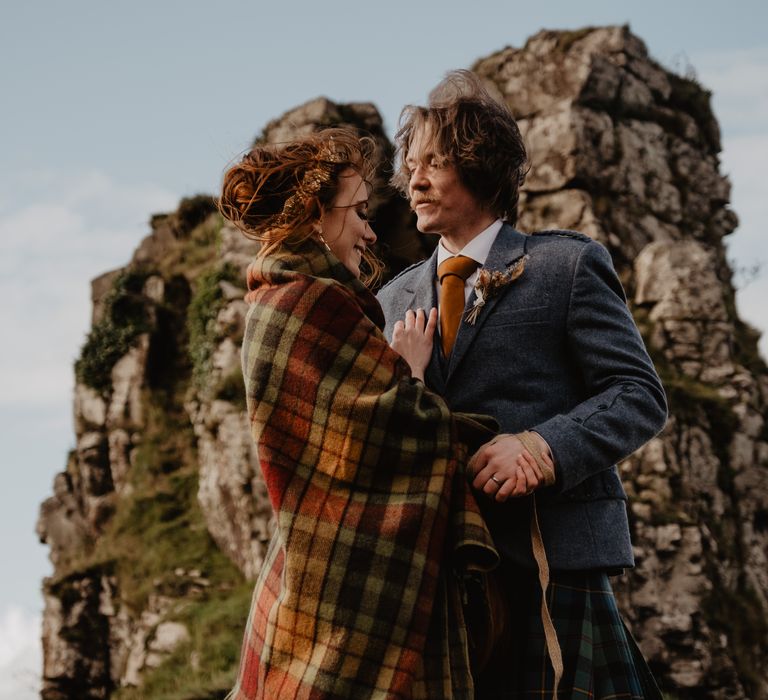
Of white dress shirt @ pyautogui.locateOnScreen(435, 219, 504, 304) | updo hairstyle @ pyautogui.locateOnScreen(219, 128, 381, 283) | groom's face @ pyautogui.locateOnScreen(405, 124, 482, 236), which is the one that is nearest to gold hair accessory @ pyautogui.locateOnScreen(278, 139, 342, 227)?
updo hairstyle @ pyautogui.locateOnScreen(219, 128, 381, 283)

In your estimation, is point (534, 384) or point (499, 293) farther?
point (499, 293)

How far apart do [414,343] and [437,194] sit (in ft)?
2.18

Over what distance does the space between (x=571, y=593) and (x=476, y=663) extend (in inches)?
15.9

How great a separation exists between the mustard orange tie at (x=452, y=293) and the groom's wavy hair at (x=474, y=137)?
27cm

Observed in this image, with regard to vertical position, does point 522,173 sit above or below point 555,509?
above

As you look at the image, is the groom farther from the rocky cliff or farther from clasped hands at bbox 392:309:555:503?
the rocky cliff

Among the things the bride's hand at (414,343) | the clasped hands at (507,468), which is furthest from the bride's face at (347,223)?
the clasped hands at (507,468)

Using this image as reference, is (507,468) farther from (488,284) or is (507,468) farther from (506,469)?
(488,284)

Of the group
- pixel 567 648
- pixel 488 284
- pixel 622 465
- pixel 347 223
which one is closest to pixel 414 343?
pixel 488 284

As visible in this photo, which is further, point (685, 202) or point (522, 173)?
point (685, 202)

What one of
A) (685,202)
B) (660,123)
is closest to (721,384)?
(685,202)

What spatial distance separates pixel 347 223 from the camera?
10.1 feet

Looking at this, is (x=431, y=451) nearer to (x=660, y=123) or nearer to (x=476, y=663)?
(x=476, y=663)

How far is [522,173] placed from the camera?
3.60 meters
